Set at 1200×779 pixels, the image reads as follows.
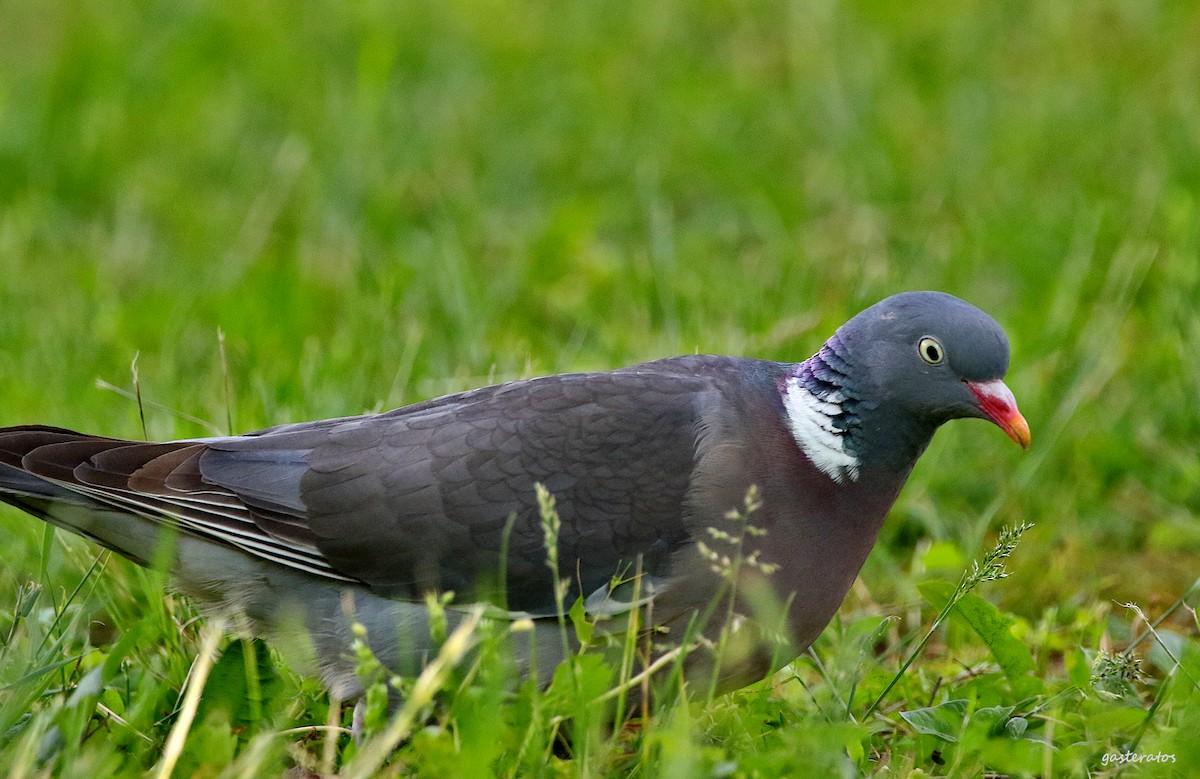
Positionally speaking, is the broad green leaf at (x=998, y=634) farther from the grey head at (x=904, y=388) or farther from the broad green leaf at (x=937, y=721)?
the grey head at (x=904, y=388)

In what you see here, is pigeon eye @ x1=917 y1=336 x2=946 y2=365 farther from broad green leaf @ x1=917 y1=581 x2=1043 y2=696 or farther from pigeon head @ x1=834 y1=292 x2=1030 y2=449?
broad green leaf @ x1=917 y1=581 x2=1043 y2=696

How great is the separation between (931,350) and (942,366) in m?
0.05

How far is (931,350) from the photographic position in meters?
3.42

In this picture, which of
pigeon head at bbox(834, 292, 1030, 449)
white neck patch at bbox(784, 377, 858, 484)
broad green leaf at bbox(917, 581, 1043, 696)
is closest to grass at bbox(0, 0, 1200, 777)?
broad green leaf at bbox(917, 581, 1043, 696)

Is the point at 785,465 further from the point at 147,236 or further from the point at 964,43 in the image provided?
the point at 964,43

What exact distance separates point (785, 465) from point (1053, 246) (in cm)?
323

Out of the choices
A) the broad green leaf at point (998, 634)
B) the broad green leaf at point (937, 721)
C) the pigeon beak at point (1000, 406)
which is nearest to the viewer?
the broad green leaf at point (937, 721)

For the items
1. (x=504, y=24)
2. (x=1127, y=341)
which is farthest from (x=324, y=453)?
(x=504, y=24)

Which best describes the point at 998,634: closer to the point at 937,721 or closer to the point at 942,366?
the point at 937,721

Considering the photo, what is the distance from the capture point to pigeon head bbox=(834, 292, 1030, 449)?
3.39 meters

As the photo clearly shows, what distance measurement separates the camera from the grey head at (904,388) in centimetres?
339

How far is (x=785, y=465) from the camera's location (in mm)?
3350

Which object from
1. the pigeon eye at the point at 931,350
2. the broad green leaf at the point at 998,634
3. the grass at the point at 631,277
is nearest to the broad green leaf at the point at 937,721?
the grass at the point at 631,277

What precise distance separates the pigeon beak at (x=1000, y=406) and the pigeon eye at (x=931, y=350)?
0.09 metres
